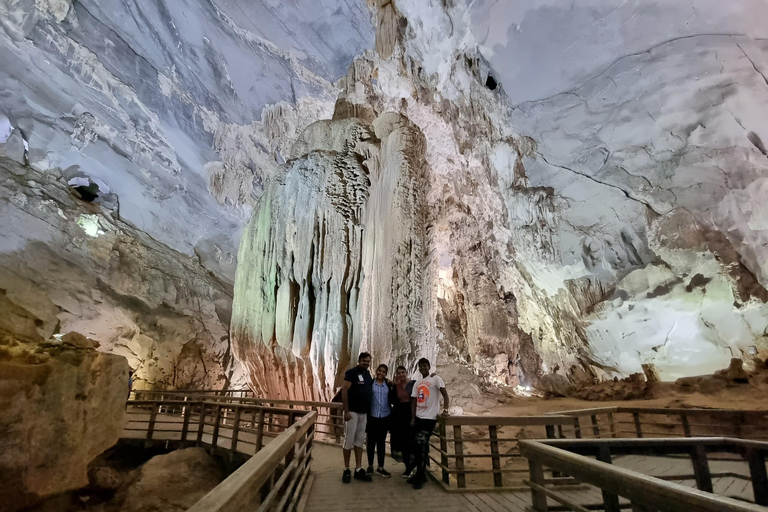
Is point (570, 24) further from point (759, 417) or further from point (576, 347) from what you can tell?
point (576, 347)

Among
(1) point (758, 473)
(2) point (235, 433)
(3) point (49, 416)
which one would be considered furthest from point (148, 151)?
(1) point (758, 473)

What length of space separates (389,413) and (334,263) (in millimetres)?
4031

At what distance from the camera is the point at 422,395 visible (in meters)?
3.98

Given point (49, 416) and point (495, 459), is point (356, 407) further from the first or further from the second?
point (49, 416)

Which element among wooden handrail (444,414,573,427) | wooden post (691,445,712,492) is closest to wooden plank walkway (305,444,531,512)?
wooden handrail (444,414,573,427)

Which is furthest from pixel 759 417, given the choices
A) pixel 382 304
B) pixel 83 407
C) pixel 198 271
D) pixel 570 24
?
pixel 198 271

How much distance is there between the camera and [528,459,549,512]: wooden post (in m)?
2.11

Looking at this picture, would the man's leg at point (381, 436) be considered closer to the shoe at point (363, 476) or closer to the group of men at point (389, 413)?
the group of men at point (389, 413)

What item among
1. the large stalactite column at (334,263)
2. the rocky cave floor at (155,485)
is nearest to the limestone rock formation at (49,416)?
the rocky cave floor at (155,485)

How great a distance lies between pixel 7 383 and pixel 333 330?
14.5 feet

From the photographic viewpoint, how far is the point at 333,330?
7363 mm

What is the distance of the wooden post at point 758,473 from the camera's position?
216 cm

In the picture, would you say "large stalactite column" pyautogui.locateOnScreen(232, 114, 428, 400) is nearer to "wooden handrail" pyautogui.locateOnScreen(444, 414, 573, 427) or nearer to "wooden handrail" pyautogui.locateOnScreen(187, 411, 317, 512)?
"wooden handrail" pyautogui.locateOnScreen(444, 414, 573, 427)

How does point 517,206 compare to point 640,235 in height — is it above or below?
above
